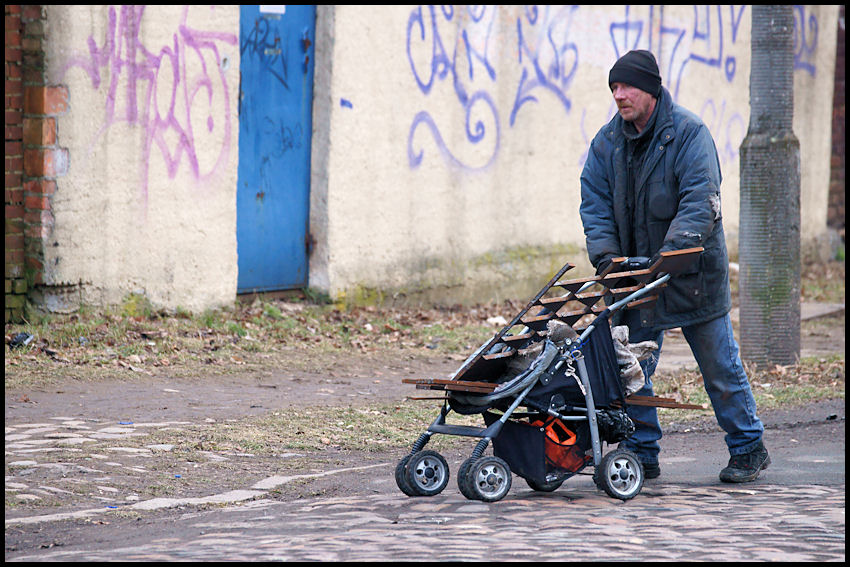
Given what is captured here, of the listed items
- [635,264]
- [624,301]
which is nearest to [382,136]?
[635,264]

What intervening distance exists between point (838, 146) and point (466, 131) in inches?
291

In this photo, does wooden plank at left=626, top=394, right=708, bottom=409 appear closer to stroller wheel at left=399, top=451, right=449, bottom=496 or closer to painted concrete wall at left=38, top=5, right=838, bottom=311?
stroller wheel at left=399, top=451, right=449, bottom=496

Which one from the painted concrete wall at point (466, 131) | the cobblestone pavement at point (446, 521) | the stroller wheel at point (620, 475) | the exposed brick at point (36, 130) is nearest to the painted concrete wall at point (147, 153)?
the exposed brick at point (36, 130)

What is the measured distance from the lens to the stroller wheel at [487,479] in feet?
16.0

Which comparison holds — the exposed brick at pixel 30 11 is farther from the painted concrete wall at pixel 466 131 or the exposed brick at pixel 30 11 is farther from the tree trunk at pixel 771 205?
the tree trunk at pixel 771 205

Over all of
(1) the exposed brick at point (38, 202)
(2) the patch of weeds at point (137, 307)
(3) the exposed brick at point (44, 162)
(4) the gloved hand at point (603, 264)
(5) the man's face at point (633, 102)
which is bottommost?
(2) the patch of weeds at point (137, 307)

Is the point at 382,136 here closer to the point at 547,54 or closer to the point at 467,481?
the point at 547,54

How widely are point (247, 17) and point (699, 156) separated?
17.6ft

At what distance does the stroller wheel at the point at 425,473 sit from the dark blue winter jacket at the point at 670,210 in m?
1.26

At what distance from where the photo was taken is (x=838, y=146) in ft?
53.9

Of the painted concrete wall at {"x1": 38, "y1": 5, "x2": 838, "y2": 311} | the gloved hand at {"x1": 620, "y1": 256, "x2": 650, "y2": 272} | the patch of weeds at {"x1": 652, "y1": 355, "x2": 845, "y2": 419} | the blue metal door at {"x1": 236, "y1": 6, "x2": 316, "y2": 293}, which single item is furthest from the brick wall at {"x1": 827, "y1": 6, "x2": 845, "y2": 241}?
the gloved hand at {"x1": 620, "y1": 256, "x2": 650, "y2": 272}

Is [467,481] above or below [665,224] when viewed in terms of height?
below

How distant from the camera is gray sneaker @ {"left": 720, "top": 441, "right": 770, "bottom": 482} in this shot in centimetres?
559

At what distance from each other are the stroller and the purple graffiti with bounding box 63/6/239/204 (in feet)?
15.1
